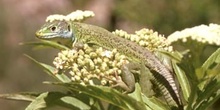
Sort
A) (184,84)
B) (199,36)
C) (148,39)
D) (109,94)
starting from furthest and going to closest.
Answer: (148,39), (184,84), (109,94), (199,36)

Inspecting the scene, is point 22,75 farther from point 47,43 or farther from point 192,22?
point 47,43

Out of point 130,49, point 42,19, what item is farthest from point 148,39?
point 42,19

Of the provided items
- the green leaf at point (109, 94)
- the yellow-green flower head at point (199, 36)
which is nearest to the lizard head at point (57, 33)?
the green leaf at point (109, 94)

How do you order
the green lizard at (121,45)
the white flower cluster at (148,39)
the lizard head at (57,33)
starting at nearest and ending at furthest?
1. the green lizard at (121,45)
2. the white flower cluster at (148,39)
3. the lizard head at (57,33)

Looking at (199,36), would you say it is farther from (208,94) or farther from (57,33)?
(57,33)

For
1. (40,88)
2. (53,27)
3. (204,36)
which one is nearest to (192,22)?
(40,88)

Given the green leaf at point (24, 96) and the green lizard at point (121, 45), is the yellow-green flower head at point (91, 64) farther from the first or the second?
the green leaf at point (24, 96)
